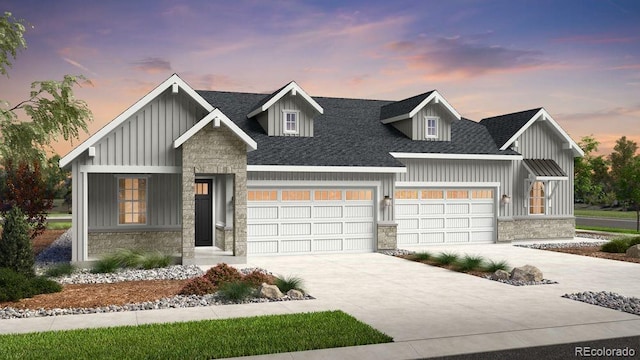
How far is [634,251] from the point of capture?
20.3 metres

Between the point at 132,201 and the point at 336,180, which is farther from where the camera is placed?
the point at 336,180

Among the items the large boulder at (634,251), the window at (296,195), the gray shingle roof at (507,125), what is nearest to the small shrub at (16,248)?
the window at (296,195)

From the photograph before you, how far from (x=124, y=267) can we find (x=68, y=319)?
691 centimetres

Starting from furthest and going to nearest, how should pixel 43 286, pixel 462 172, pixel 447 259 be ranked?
1. pixel 462 172
2. pixel 447 259
3. pixel 43 286

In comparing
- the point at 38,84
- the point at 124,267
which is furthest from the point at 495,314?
the point at 38,84

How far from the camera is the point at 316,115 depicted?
82.7 feet

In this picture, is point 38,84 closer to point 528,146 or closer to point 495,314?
point 495,314

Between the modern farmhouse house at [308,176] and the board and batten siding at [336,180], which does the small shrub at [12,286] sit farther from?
the board and batten siding at [336,180]

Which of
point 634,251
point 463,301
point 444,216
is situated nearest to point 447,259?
point 463,301

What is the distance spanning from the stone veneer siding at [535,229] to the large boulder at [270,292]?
15551 millimetres

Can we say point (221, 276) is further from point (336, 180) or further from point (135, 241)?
point (336, 180)

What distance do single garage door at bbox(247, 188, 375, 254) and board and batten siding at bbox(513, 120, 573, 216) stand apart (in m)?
8.20

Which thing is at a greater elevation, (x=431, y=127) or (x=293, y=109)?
(x=293, y=109)

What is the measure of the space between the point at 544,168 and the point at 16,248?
21.2 m
